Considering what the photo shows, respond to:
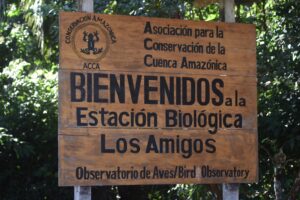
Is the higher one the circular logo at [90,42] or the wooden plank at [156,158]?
the circular logo at [90,42]

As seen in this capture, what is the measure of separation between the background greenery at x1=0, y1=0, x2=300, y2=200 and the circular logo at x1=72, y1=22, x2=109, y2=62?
5.74 feet

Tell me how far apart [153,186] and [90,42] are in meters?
5.05

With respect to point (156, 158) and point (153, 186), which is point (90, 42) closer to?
point (156, 158)

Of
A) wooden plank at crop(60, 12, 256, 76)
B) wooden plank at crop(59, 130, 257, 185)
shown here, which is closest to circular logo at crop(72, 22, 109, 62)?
wooden plank at crop(60, 12, 256, 76)

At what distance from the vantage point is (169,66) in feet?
17.4

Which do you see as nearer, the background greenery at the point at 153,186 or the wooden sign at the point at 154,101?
the wooden sign at the point at 154,101

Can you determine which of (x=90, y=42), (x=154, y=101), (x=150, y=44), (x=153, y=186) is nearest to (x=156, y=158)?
(x=154, y=101)

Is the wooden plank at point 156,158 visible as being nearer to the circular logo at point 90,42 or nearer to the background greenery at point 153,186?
the circular logo at point 90,42

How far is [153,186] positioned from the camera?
972 centimetres

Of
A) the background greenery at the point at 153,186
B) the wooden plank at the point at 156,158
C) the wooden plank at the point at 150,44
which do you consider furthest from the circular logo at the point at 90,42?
the background greenery at the point at 153,186

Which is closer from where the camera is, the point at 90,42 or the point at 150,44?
the point at 90,42

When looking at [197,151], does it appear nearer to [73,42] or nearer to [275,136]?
[73,42]

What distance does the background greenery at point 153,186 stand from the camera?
25.2 feet

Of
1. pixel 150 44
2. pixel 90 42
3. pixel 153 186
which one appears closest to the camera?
pixel 90 42
